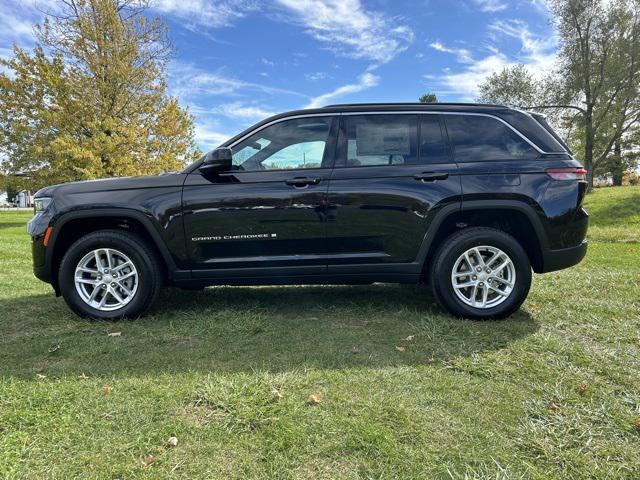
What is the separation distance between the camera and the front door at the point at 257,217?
12.2 feet

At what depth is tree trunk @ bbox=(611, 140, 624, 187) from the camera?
32.4 metres

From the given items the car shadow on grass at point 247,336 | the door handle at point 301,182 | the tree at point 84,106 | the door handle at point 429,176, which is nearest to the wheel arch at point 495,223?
the door handle at point 429,176

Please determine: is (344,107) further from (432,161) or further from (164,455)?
(164,455)

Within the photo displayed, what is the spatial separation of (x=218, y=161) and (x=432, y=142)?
6.30ft

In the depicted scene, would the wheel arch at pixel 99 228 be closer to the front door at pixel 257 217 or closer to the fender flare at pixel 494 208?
the front door at pixel 257 217

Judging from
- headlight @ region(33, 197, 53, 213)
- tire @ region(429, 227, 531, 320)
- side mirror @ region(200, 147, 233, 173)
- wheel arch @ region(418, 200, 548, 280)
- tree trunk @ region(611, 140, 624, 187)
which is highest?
tree trunk @ region(611, 140, 624, 187)

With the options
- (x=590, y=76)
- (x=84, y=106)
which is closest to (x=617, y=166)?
(x=590, y=76)

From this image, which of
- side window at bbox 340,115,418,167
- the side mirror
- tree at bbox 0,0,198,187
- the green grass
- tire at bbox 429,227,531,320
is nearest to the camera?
the green grass

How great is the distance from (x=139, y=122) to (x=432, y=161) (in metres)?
16.7

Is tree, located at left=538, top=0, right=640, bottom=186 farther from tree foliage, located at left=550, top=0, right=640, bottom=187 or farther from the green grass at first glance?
the green grass

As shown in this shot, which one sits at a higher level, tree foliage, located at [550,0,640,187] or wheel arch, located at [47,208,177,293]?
tree foliage, located at [550,0,640,187]

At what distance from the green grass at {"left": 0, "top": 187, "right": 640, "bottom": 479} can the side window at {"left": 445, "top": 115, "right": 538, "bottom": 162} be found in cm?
148

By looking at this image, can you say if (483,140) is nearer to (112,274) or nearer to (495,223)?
(495,223)

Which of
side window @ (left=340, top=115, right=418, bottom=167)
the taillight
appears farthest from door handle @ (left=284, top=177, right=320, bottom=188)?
the taillight
